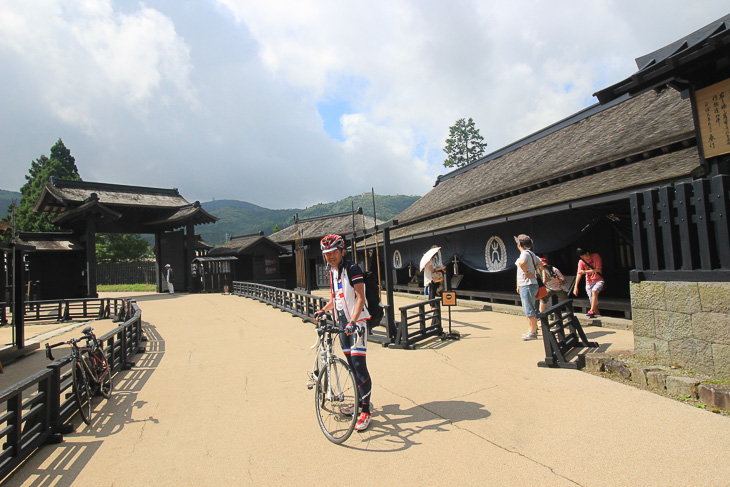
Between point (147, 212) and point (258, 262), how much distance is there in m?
8.84

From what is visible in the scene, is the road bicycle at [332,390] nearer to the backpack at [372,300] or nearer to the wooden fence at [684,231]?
the backpack at [372,300]

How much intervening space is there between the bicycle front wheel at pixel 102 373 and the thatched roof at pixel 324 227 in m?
21.0

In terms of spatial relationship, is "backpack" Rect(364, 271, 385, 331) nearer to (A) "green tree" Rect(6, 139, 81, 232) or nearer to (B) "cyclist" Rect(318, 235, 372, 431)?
(B) "cyclist" Rect(318, 235, 372, 431)

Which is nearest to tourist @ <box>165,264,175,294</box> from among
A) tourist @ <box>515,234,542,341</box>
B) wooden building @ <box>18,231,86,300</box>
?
wooden building @ <box>18,231,86,300</box>

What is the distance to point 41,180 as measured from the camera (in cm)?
3166

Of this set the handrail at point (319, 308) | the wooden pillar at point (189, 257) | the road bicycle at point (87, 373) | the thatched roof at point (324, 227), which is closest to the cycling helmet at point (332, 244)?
the handrail at point (319, 308)

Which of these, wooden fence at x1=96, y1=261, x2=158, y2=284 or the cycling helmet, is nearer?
the cycling helmet

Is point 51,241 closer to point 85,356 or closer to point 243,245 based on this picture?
point 243,245

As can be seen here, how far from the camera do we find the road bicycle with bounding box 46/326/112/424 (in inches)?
187

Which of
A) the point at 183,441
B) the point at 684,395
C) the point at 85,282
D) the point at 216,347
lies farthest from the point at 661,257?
the point at 85,282

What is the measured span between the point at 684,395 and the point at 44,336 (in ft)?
51.2

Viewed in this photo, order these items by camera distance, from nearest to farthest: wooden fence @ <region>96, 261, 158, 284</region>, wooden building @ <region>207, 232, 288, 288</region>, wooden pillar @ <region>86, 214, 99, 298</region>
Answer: wooden pillar @ <region>86, 214, 99, 298</region> < wooden building @ <region>207, 232, 288, 288</region> < wooden fence @ <region>96, 261, 158, 284</region>

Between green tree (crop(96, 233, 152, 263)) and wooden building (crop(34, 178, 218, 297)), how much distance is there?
10.4 metres

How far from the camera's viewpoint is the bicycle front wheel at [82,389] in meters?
4.60
